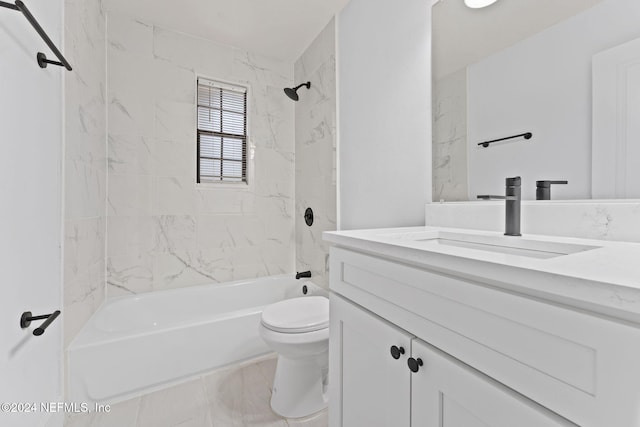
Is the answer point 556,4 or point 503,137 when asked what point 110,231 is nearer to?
point 503,137

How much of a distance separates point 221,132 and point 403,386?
2.45 m

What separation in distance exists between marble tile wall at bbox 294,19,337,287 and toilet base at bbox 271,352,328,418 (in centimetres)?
84

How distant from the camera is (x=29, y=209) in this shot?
928 millimetres

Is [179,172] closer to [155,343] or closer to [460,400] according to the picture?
[155,343]

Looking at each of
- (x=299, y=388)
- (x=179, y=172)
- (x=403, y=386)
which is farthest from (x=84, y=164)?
(x=403, y=386)

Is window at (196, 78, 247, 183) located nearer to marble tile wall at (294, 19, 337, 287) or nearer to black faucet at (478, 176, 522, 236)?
marble tile wall at (294, 19, 337, 287)

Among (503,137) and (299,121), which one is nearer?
(503,137)

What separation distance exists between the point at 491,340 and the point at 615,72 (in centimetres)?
97

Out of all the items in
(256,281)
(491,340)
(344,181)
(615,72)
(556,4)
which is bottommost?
(256,281)

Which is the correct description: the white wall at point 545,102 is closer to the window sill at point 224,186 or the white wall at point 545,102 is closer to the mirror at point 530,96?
the mirror at point 530,96

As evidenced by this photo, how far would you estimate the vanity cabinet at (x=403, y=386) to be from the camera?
53 centimetres

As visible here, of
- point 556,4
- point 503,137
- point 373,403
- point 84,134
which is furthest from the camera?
point 84,134

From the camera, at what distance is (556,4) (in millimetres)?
1022

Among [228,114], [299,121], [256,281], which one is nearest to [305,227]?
[256,281]
